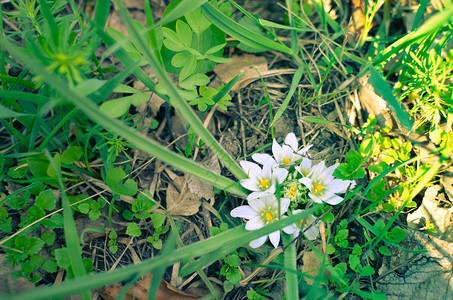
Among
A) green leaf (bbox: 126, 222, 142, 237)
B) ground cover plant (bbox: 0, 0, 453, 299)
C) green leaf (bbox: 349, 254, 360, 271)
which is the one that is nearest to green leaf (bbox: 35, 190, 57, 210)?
ground cover plant (bbox: 0, 0, 453, 299)

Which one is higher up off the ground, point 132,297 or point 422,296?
point 132,297

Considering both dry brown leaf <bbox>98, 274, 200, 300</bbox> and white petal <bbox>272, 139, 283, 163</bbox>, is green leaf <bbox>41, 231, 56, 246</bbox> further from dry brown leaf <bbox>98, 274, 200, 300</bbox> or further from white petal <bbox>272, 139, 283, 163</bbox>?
white petal <bbox>272, 139, 283, 163</bbox>

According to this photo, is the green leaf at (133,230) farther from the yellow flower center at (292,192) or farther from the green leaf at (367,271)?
the green leaf at (367,271)

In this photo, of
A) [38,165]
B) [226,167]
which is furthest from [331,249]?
[38,165]

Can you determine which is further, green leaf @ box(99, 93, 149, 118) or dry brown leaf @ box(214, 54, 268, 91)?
dry brown leaf @ box(214, 54, 268, 91)

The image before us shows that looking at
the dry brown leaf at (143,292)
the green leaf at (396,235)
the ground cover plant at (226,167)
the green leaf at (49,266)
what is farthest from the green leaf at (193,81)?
the green leaf at (396,235)

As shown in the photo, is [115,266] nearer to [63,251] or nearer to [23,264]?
[63,251]

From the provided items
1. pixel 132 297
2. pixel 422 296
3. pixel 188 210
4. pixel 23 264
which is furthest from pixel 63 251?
pixel 422 296
